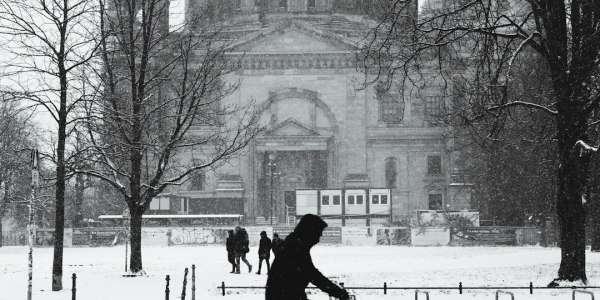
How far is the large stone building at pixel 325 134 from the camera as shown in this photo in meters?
75.4

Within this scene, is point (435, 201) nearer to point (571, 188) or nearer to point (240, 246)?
point (240, 246)

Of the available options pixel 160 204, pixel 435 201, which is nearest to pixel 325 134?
pixel 435 201

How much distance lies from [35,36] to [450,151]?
55860 mm

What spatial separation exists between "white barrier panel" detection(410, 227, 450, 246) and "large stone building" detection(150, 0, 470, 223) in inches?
733

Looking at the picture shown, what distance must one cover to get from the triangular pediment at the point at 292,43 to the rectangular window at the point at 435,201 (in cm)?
1449

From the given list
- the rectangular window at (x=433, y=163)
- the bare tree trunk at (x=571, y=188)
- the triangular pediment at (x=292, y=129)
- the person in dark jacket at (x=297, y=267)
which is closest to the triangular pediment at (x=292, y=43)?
the triangular pediment at (x=292, y=129)

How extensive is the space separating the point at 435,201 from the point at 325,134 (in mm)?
11106

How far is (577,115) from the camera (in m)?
23.4

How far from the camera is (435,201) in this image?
252ft

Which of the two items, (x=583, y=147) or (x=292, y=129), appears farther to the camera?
(x=292, y=129)

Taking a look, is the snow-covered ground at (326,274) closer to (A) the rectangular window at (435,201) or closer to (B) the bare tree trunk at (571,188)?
(B) the bare tree trunk at (571,188)

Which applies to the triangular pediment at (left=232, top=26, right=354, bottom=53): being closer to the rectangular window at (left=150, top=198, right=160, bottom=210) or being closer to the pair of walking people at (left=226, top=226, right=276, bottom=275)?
the rectangular window at (left=150, top=198, right=160, bottom=210)

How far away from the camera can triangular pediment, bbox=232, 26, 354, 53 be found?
2975 inches

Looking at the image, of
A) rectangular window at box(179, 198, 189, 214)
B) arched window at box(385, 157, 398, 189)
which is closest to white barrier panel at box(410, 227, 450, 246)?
rectangular window at box(179, 198, 189, 214)
